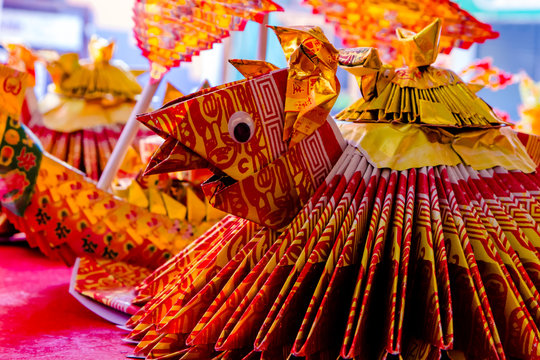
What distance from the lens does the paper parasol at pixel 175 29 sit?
89 cm

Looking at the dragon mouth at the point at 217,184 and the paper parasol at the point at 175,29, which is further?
the paper parasol at the point at 175,29

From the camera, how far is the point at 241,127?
63 centimetres

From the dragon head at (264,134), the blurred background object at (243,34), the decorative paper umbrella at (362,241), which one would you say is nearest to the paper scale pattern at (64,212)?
the decorative paper umbrella at (362,241)

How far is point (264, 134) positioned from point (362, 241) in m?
0.14

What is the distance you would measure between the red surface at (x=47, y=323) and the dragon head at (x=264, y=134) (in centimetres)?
21

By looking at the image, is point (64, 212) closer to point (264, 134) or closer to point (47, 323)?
point (47, 323)

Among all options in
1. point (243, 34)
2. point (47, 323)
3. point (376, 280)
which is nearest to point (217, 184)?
point (376, 280)

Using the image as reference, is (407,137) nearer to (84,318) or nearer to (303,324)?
(303,324)

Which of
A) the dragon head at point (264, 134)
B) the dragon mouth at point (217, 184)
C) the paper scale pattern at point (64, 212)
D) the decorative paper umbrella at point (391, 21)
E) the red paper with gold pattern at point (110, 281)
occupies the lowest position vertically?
the red paper with gold pattern at point (110, 281)

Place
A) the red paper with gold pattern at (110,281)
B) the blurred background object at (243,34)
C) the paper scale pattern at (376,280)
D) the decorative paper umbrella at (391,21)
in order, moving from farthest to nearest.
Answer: the blurred background object at (243,34), the decorative paper umbrella at (391,21), the red paper with gold pattern at (110,281), the paper scale pattern at (376,280)

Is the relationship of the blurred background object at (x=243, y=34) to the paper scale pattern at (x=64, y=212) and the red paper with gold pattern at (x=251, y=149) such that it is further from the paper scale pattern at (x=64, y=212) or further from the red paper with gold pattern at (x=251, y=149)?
the red paper with gold pattern at (x=251, y=149)

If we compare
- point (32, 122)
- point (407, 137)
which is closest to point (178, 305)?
point (407, 137)

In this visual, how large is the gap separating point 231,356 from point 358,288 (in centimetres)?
13

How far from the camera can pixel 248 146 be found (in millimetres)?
629
